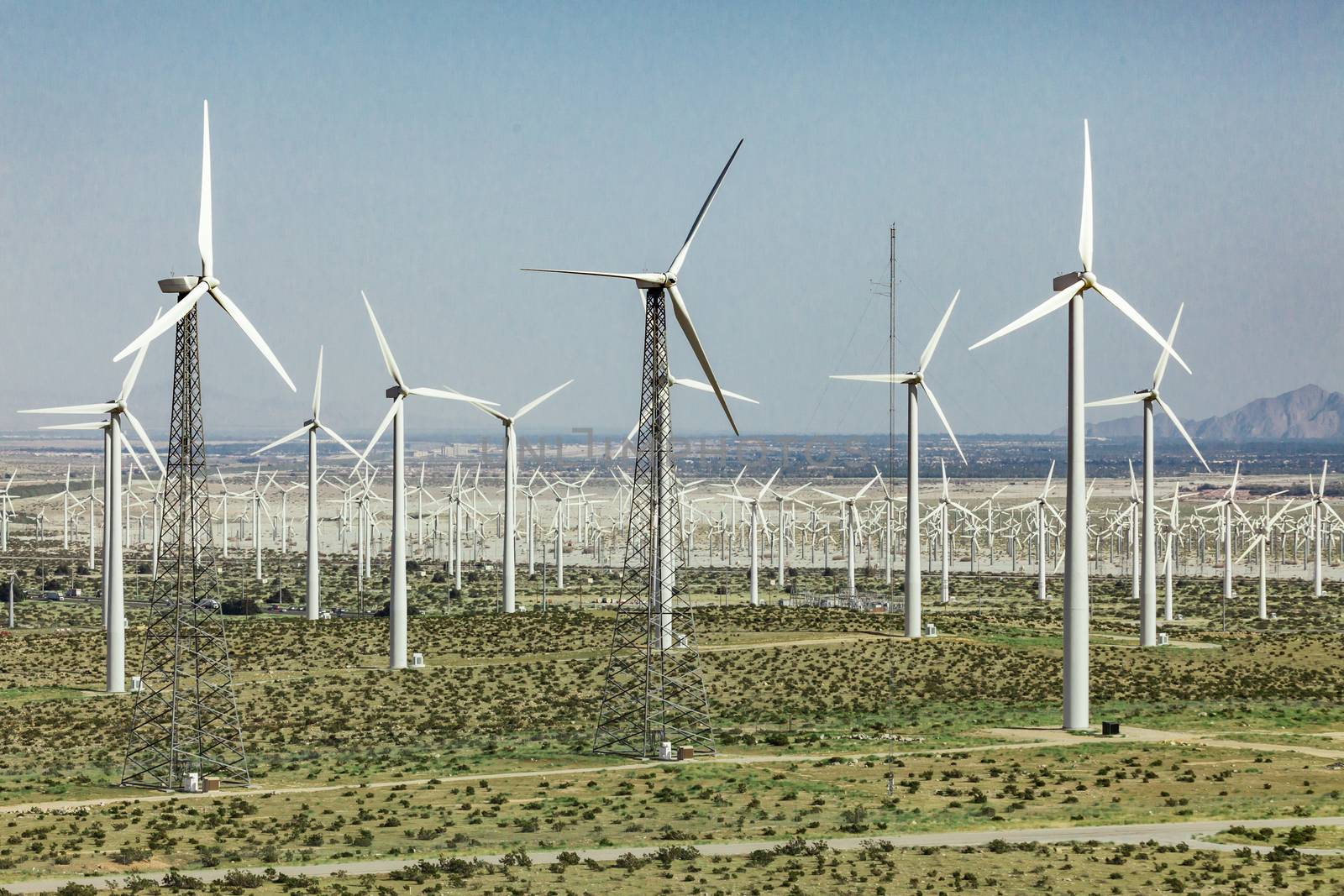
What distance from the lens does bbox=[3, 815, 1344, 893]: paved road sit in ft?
122

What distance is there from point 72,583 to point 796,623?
8108 centimetres

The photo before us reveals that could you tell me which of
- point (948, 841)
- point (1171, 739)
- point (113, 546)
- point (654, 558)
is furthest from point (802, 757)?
point (113, 546)

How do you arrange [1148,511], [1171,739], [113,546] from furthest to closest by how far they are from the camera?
1. [1148,511]
2. [113,546]
3. [1171,739]

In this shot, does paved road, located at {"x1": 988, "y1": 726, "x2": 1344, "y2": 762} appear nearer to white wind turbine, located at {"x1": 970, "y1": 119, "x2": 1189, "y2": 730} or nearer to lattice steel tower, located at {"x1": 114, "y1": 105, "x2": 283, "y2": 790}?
white wind turbine, located at {"x1": 970, "y1": 119, "x2": 1189, "y2": 730}

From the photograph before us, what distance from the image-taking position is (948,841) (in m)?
Answer: 41.1

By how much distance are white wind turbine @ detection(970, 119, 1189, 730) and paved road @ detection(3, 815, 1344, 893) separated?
1543cm

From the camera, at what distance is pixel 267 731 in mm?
63750

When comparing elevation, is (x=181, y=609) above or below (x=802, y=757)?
above

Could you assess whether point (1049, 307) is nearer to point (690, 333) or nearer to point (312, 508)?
point (690, 333)

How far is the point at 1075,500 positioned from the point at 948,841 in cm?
2031

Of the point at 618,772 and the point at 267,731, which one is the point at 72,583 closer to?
the point at 267,731

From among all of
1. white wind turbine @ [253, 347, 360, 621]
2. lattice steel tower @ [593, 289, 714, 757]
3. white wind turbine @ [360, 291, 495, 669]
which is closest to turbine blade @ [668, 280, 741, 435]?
lattice steel tower @ [593, 289, 714, 757]

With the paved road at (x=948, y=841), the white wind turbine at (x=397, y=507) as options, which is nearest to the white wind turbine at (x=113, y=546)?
the white wind turbine at (x=397, y=507)

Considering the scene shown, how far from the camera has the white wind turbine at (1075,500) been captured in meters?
58.2
